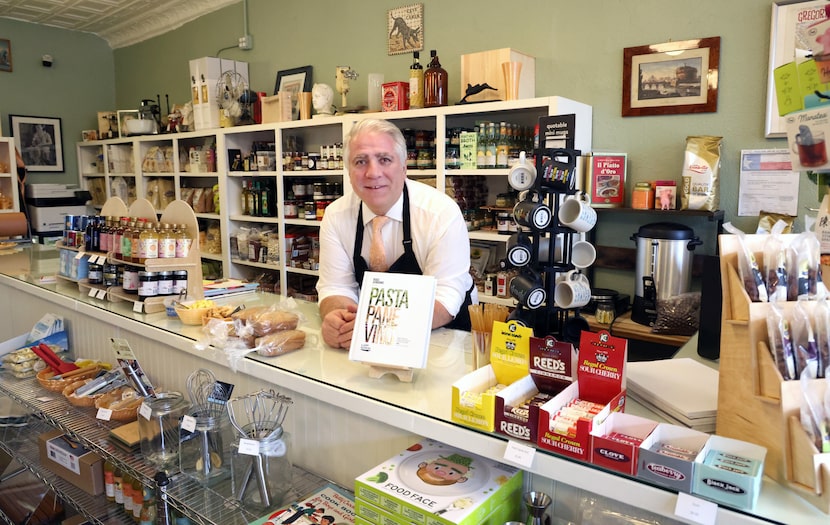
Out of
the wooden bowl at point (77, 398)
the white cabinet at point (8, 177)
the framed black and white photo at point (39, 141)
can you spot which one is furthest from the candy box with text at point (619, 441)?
the framed black and white photo at point (39, 141)

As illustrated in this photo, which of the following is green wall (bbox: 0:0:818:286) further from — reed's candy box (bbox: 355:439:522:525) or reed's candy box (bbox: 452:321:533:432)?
reed's candy box (bbox: 355:439:522:525)

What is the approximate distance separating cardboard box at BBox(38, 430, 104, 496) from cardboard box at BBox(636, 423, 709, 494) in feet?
6.19

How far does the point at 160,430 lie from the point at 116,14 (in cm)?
588

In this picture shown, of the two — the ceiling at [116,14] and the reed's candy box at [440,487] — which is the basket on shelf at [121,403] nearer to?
the reed's candy box at [440,487]

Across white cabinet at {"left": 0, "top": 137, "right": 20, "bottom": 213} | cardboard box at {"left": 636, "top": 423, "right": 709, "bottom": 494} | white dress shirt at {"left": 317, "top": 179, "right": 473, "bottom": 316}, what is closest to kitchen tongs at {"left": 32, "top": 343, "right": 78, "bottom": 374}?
white dress shirt at {"left": 317, "top": 179, "right": 473, "bottom": 316}

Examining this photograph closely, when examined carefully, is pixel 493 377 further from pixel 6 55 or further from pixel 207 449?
pixel 6 55

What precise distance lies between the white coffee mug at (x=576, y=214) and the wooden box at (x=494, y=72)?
1980 millimetres

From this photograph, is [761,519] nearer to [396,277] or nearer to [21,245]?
[396,277]

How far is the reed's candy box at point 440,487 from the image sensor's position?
1.14 m

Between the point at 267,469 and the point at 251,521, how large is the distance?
13cm

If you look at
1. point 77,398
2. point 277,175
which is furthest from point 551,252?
point 277,175

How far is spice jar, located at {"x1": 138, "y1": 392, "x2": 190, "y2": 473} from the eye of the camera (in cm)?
184

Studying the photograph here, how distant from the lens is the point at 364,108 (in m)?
4.28

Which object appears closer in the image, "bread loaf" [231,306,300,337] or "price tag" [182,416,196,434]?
"price tag" [182,416,196,434]
